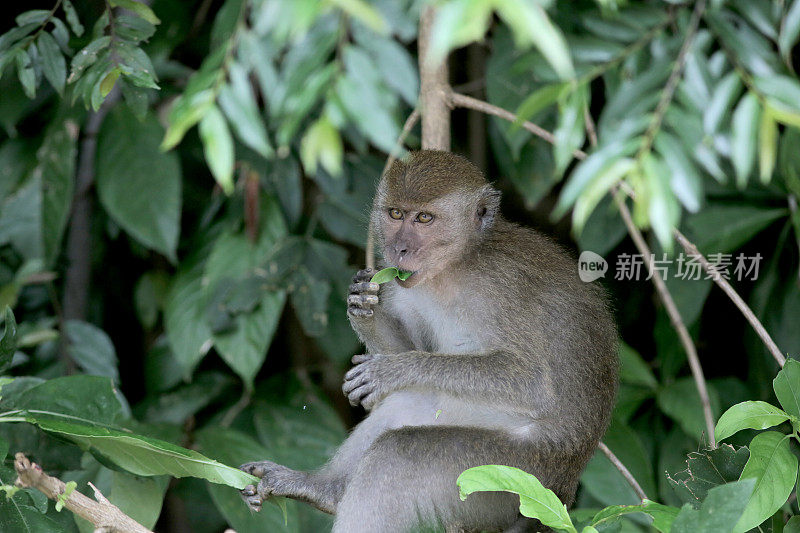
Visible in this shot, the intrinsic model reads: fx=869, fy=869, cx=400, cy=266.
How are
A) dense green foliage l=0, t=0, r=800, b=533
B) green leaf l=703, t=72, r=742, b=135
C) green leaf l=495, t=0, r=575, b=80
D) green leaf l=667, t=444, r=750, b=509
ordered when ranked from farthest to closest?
green leaf l=667, t=444, r=750, b=509
green leaf l=703, t=72, r=742, b=135
dense green foliage l=0, t=0, r=800, b=533
green leaf l=495, t=0, r=575, b=80

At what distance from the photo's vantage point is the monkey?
12.6 ft

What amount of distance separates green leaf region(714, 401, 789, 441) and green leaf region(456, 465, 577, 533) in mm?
666

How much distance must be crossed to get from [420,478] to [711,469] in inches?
47.8

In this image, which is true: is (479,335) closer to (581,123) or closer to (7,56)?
(581,123)

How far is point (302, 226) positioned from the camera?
20.7 ft

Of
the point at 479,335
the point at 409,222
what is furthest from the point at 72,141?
the point at 479,335

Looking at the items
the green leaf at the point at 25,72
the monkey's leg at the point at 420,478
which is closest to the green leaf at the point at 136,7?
the green leaf at the point at 25,72

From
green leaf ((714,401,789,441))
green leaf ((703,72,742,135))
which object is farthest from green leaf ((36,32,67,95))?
green leaf ((714,401,789,441))

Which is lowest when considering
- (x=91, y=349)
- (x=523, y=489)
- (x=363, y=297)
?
(x=91, y=349)

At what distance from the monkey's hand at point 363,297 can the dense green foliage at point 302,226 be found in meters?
0.65

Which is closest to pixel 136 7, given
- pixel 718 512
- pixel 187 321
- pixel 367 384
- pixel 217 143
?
pixel 217 143

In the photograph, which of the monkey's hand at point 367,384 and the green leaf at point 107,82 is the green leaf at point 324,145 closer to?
the green leaf at point 107,82

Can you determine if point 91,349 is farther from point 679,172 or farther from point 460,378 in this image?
point 679,172

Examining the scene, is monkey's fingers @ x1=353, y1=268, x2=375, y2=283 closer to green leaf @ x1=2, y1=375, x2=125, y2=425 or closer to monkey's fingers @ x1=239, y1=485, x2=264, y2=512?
monkey's fingers @ x1=239, y1=485, x2=264, y2=512
